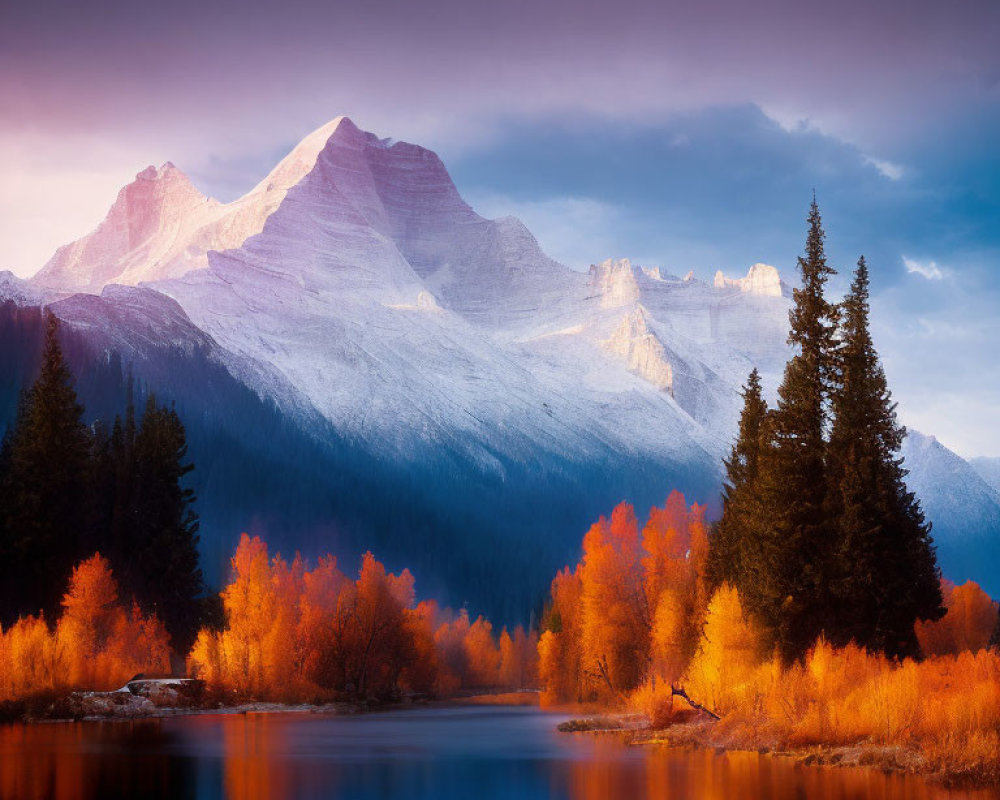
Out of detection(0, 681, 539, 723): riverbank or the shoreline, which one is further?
detection(0, 681, 539, 723): riverbank

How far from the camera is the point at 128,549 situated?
104 meters

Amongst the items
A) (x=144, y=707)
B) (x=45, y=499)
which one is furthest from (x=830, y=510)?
(x=45, y=499)

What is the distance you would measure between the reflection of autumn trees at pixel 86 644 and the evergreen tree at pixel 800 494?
50.5 metres

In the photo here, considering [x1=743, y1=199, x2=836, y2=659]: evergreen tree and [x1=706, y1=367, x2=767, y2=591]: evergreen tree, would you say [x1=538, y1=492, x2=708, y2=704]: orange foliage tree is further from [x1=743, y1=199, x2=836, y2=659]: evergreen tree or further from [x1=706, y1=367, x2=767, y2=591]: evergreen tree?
[x1=743, y1=199, x2=836, y2=659]: evergreen tree

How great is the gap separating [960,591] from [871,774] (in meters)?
106

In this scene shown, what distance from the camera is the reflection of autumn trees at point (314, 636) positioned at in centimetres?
11025

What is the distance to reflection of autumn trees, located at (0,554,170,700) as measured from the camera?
83562 mm

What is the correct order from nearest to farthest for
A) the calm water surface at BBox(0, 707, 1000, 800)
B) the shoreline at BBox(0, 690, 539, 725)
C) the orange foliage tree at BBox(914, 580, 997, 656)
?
the calm water surface at BBox(0, 707, 1000, 800), the shoreline at BBox(0, 690, 539, 725), the orange foliage tree at BBox(914, 580, 997, 656)

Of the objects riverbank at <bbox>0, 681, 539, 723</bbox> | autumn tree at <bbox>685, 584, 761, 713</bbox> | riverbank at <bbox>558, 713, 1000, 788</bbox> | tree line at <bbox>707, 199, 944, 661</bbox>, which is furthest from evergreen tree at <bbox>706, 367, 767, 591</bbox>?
riverbank at <bbox>0, 681, 539, 723</bbox>

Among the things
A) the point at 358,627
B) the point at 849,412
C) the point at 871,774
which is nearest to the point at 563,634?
the point at 358,627

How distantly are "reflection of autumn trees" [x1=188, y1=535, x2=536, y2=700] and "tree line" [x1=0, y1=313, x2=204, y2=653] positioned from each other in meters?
4.50

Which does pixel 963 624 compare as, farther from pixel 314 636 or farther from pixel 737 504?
pixel 314 636

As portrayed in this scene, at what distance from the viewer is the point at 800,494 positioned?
64688 millimetres

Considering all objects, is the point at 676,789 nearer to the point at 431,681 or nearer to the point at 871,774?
the point at 871,774
